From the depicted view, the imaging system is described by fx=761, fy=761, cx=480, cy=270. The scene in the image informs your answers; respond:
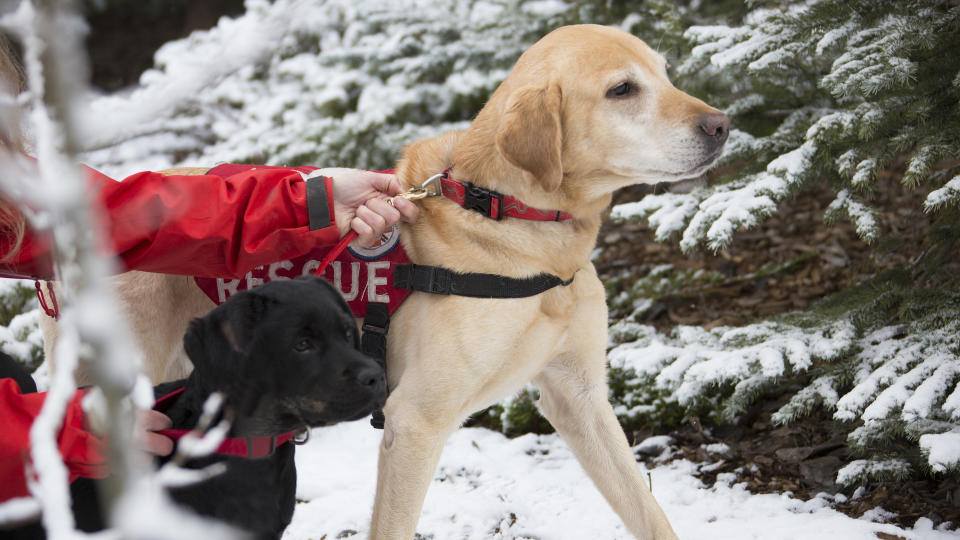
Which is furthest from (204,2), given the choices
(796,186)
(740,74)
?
(796,186)

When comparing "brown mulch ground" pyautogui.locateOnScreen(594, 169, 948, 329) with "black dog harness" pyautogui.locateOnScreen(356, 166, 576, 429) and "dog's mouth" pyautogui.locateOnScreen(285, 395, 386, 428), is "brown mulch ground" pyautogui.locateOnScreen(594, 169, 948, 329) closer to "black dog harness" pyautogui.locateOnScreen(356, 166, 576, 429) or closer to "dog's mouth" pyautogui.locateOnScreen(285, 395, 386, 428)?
"black dog harness" pyautogui.locateOnScreen(356, 166, 576, 429)

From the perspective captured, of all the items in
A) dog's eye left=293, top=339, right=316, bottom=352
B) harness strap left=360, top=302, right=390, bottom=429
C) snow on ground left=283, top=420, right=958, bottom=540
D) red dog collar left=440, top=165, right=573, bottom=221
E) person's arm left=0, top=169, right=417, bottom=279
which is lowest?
snow on ground left=283, top=420, right=958, bottom=540

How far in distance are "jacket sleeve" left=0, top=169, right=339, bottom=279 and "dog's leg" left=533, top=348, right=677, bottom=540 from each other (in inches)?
40.2

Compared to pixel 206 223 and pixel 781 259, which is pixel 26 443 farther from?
pixel 781 259

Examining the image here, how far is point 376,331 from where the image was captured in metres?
2.50

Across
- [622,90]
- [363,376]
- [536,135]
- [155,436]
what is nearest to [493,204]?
[536,135]

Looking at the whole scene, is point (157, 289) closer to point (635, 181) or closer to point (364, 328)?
point (364, 328)

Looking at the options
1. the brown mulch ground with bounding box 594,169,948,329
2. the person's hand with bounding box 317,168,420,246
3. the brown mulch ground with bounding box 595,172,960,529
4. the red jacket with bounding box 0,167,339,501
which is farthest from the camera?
the brown mulch ground with bounding box 594,169,948,329

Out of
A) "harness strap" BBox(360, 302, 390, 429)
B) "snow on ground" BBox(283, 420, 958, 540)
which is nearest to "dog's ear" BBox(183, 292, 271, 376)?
"harness strap" BBox(360, 302, 390, 429)

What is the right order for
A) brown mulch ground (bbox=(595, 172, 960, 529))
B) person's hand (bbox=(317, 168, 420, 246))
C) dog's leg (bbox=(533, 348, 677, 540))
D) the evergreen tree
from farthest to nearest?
brown mulch ground (bbox=(595, 172, 960, 529)), the evergreen tree, dog's leg (bbox=(533, 348, 677, 540)), person's hand (bbox=(317, 168, 420, 246))

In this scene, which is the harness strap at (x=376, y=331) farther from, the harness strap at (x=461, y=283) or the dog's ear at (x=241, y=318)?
the dog's ear at (x=241, y=318)

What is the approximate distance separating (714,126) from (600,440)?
1.18 metres

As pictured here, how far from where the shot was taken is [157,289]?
102 inches

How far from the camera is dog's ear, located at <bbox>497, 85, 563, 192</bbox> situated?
243 cm
